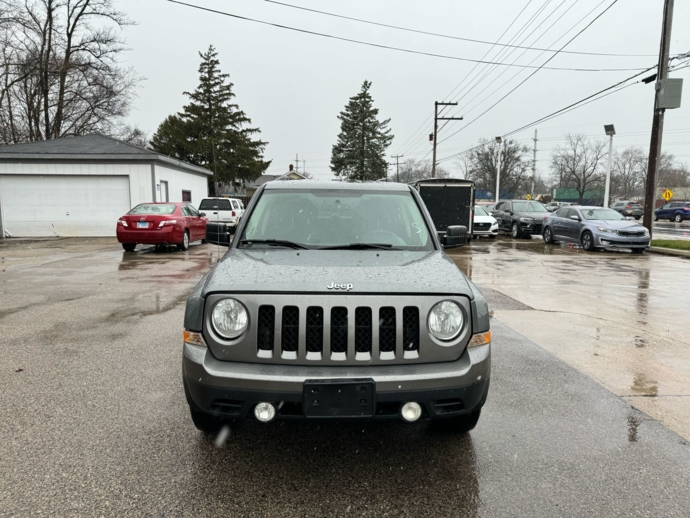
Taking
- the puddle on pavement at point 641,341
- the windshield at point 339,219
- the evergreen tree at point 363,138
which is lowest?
the puddle on pavement at point 641,341

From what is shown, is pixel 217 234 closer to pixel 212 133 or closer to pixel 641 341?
pixel 641 341

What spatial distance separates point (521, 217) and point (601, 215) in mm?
4667

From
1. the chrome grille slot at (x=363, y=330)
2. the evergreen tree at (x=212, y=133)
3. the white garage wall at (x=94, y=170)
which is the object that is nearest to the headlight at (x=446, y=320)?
the chrome grille slot at (x=363, y=330)

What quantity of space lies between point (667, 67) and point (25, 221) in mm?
25549

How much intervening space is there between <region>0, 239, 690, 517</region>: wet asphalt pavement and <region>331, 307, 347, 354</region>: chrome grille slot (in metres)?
0.77

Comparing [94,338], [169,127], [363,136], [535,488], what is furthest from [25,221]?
[363,136]

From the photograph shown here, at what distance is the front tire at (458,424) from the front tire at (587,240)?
47.6 feet

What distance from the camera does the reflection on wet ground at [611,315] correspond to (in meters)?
4.04

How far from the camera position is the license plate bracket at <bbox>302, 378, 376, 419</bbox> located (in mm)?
2311

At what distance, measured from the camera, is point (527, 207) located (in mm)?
21844

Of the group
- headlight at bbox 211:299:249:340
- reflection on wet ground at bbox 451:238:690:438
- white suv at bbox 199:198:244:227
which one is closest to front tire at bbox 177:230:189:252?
white suv at bbox 199:198:244:227

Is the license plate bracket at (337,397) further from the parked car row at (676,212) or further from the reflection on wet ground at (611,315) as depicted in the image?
the parked car row at (676,212)

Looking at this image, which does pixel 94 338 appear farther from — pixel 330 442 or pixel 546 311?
pixel 546 311

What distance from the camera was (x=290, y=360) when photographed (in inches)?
94.9
